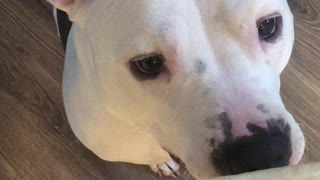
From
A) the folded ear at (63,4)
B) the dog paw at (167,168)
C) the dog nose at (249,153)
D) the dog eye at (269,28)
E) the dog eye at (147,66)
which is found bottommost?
the dog paw at (167,168)

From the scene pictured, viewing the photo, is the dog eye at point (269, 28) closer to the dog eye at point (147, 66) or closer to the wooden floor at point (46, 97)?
the dog eye at point (147, 66)

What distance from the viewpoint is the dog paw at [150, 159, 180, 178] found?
1816 mm

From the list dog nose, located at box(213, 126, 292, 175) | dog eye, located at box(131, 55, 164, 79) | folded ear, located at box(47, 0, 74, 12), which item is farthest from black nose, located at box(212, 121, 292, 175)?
folded ear, located at box(47, 0, 74, 12)

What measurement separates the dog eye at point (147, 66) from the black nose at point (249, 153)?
7.5 inches

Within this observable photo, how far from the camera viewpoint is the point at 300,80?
1.94 m

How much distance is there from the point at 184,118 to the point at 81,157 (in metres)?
0.84

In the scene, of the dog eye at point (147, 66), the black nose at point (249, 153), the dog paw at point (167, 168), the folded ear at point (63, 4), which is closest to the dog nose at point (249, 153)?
the black nose at point (249, 153)

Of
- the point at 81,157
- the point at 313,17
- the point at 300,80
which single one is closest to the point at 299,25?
the point at 313,17

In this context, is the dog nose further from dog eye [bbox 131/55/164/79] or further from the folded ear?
the folded ear

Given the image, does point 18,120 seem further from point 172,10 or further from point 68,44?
point 172,10

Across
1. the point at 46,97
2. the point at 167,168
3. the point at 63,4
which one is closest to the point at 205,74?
the point at 63,4

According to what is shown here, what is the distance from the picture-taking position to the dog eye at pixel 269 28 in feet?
3.78

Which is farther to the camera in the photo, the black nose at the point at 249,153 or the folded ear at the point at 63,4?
the folded ear at the point at 63,4

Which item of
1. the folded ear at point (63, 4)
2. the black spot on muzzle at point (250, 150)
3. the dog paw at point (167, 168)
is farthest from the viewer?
the dog paw at point (167, 168)
